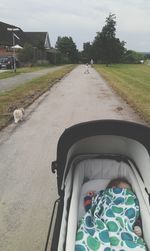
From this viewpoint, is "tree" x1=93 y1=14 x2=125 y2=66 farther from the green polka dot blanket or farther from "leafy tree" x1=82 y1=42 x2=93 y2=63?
the green polka dot blanket

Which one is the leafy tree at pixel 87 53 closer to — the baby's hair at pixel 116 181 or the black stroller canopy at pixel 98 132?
the baby's hair at pixel 116 181

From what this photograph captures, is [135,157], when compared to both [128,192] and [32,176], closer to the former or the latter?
[128,192]

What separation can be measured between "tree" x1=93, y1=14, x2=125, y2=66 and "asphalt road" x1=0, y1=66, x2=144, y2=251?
5774cm

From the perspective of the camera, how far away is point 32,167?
5.43 m

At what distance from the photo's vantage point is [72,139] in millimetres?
3494

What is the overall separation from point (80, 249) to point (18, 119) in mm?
6207

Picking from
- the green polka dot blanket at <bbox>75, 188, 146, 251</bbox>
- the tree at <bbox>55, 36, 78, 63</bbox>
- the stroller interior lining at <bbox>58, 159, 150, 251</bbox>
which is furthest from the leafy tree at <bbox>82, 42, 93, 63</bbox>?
the green polka dot blanket at <bbox>75, 188, 146, 251</bbox>

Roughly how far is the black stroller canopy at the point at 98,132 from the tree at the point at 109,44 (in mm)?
64114

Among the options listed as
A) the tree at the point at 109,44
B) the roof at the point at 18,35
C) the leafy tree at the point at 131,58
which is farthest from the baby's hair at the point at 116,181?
the leafy tree at the point at 131,58

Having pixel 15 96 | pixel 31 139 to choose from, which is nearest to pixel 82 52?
pixel 15 96

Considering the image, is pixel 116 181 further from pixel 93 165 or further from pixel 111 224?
pixel 111 224

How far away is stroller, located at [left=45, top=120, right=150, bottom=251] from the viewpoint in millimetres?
3049

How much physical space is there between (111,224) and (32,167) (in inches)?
97.2

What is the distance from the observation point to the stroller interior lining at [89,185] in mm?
2896
